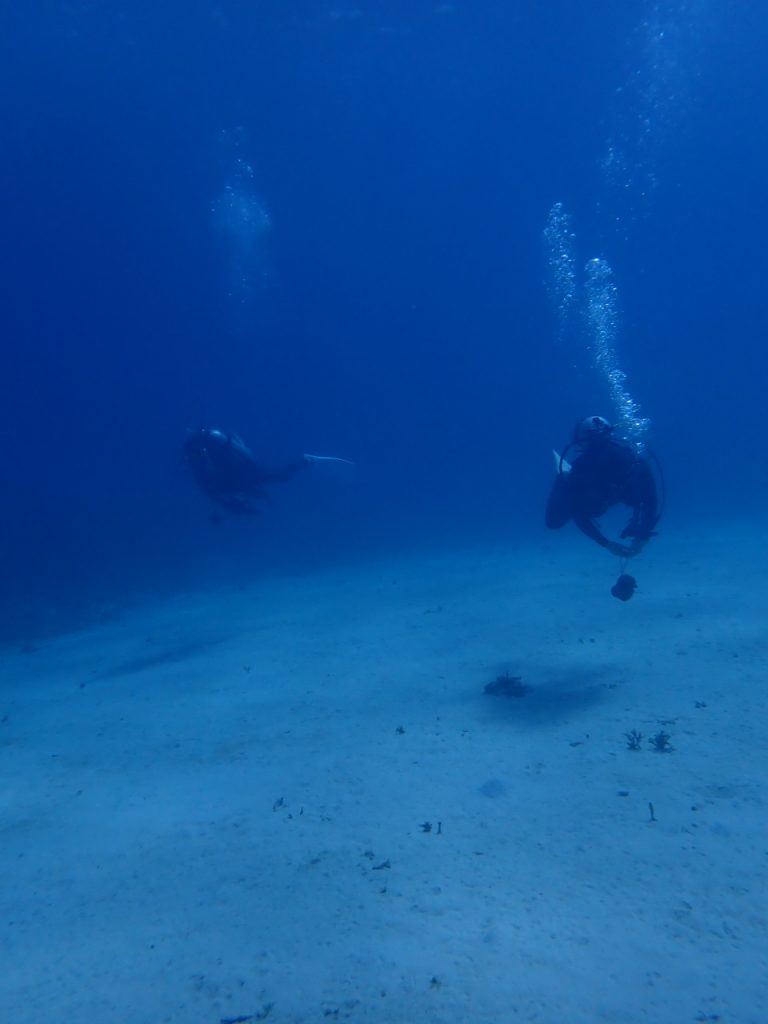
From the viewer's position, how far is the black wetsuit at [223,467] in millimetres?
10000

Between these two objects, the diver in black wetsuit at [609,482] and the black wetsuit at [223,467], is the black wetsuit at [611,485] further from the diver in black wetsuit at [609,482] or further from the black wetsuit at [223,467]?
the black wetsuit at [223,467]

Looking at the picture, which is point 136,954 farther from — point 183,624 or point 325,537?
point 325,537

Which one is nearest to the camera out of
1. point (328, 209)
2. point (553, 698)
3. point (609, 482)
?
point (553, 698)

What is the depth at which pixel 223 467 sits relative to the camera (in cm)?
1021

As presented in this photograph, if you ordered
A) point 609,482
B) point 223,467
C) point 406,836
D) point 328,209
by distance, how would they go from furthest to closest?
point 328,209 → point 223,467 → point 609,482 → point 406,836

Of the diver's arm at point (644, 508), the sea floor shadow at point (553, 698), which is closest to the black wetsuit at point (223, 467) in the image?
the sea floor shadow at point (553, 698)

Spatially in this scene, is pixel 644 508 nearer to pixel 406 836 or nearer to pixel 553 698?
pixel 553 698

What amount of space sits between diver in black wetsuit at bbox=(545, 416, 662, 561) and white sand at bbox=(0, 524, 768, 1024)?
1.44 meters

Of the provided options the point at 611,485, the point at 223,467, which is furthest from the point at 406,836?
the point at 223,467

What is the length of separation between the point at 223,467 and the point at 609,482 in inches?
240

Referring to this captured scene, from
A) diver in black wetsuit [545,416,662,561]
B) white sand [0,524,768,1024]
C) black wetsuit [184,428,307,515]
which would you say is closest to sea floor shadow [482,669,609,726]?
white sand [0,524,768,1024]

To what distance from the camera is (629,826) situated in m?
3.82

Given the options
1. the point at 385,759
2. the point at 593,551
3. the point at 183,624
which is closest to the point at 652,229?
the point at 593,551

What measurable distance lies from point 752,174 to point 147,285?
195 feet
